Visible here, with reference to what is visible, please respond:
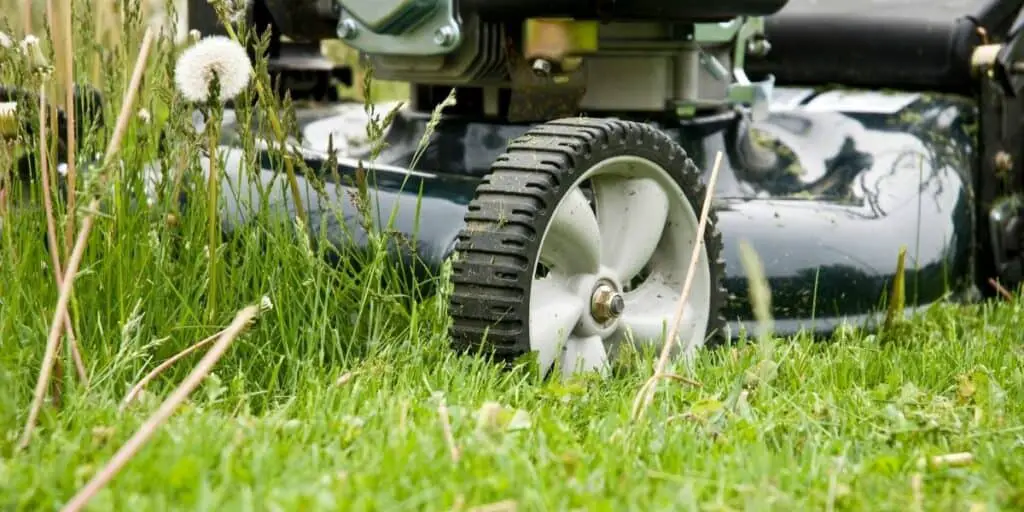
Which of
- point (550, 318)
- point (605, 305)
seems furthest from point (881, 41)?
point (550, 318)

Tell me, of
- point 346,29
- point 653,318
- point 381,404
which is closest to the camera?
point 381,404

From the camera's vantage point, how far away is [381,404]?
1.57 m

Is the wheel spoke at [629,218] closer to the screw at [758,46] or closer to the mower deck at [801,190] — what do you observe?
the mower deck at [801,190]

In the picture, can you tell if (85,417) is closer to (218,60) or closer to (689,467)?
(218,60)

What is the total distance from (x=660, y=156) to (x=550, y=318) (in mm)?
272

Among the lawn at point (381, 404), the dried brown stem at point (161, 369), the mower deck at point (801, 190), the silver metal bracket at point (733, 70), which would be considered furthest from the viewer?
the silver metal bracket at point (733, 70)

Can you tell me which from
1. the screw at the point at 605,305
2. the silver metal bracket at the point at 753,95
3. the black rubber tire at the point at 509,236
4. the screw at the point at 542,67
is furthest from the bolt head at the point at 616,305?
the silver metal bracket at the point at 753,95

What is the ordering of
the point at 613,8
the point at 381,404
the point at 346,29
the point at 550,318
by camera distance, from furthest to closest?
the point at 346,29, the point at 613,8, the point at 550,318, the point at 381,404

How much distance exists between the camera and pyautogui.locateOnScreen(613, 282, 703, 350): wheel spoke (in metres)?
2.01

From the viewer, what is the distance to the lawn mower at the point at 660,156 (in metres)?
1.85

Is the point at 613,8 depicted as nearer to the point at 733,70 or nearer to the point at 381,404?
the point at 733,70

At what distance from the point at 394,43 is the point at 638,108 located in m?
0.46

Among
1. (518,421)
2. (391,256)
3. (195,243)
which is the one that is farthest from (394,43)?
(518,421)

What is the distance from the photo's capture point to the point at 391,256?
2.06m
